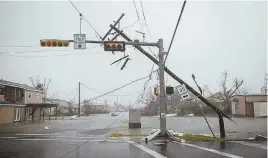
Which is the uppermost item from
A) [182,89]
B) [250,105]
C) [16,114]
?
[182,89]

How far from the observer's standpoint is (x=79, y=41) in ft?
48.2

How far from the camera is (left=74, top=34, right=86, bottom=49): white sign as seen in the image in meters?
14.6

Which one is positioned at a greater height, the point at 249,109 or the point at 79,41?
the point at 79,41

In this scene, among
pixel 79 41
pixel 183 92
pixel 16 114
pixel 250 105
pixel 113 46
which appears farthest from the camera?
pixel 250 105

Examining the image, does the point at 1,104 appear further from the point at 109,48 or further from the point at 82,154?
the point at 82,154

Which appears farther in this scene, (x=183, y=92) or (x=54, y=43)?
(x=183, y=92)

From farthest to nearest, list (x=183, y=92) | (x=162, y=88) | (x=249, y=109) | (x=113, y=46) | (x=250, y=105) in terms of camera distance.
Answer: (x=250, y=105) → (x=249, y=109) → (x=162, y=88) → (x=183, y=92) → (x=113, y=46)

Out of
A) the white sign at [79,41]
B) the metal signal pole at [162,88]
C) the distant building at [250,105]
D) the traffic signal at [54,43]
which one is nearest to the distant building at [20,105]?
the traffic signal at [54,43]

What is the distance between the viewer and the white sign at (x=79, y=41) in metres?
14.6

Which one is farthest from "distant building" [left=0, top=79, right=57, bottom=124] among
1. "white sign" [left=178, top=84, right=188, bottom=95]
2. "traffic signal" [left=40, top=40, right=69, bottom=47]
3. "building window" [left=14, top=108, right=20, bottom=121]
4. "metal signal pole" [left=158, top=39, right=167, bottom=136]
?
"white sign" [left=178, top=84, right=188, bottom=95]

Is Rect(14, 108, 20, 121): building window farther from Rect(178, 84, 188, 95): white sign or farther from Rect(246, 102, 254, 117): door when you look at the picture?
Rect(246, 102, 254, 117): door

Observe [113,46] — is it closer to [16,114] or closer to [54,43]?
[54,43]

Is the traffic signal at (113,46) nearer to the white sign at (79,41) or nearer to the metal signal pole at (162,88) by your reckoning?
the white sign at (79,41)

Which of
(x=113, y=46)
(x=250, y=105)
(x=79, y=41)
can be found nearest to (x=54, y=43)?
(x=79, y=41)
